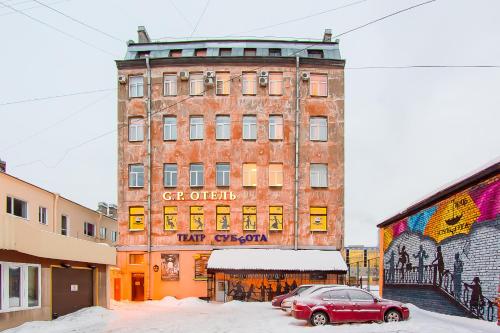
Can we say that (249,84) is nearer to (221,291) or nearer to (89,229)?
(221,291)

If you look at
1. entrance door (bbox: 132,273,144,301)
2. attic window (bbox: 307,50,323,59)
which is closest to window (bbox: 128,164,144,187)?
entrance door (bbox: 132,273,144,301)

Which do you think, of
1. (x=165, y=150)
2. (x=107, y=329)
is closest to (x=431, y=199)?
(x=107, y=329)

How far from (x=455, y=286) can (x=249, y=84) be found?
2210 cm

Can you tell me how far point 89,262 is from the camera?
80.9 ft

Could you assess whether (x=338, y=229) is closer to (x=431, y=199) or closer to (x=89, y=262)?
(x=431, y=199)

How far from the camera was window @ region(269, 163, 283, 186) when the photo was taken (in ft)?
117

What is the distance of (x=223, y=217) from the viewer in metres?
35.4

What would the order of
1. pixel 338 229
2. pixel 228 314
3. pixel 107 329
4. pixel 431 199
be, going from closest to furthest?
pixel 107 329, pixel 431 199, pixel 228 314, pixel 338 229

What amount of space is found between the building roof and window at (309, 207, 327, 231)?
930cm

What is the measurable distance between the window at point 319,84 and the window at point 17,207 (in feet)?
66.9

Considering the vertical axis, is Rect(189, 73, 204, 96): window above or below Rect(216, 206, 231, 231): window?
above

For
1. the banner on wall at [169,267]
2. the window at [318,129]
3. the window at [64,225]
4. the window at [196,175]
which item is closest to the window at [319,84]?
the window at [318,129]

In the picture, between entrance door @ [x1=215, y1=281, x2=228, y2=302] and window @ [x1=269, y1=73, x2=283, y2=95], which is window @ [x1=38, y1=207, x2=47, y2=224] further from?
window @ [x1=269, y1=73, x2=283, y2=95]

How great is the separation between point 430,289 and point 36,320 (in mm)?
15937
